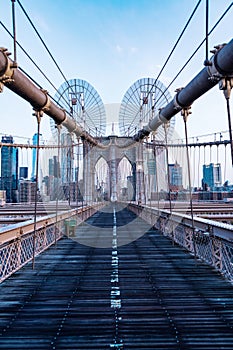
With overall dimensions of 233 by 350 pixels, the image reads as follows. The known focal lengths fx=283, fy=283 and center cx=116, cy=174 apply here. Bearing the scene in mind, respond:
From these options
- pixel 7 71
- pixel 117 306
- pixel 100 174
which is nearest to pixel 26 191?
pixel 100 174

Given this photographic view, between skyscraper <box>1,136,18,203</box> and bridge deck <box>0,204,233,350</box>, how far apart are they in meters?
49.8

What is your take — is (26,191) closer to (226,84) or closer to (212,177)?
(212,177)

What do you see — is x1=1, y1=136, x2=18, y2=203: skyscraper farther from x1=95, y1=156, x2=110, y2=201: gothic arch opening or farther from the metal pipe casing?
the metal pipe casing

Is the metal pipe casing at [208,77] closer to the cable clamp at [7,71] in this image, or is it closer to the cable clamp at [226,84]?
the cable clamp at [226,84]

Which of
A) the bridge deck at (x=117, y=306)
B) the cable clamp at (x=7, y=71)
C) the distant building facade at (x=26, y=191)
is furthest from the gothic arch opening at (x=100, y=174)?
the cable clamp at (x=7, y=71)

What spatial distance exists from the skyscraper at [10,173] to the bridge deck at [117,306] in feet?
163

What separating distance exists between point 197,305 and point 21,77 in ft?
16.8

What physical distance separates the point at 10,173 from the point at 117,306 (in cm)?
6830

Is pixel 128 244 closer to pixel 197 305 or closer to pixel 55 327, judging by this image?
pixel 197 305

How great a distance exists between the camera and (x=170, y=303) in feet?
14.6

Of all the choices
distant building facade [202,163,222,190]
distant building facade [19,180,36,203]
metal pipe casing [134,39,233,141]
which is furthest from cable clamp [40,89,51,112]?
distant building facade [202,163,222,190]

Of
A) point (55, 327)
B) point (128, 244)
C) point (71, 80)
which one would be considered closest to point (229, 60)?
point (55, 327)

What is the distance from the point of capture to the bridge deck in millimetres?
3332

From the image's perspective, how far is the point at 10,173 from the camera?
222 ft
